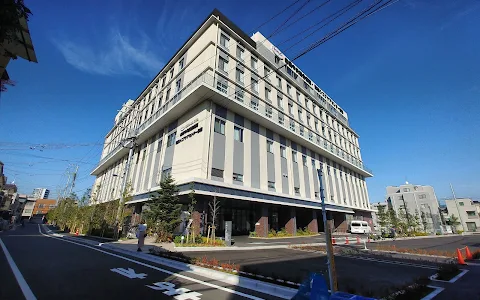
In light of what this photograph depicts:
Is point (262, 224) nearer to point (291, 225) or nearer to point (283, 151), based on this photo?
point (291, 225)

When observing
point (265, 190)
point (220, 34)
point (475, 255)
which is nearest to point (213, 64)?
point (220, 34)

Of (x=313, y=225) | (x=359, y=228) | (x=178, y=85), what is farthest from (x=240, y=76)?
(x=359, y=228)

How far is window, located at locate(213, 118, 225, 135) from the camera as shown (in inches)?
835

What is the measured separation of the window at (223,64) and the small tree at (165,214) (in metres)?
13.2

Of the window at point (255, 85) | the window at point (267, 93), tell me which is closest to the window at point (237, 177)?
the window at point (255, 85)

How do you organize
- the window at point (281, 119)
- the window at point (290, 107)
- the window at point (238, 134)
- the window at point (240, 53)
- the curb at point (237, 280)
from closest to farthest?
the curb at point (237, 280) < the window at point (238, 134) < the window at point (240, 53) < the window at point (281, 119) < the window at point (290, 107)

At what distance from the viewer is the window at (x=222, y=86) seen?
21.7 meters

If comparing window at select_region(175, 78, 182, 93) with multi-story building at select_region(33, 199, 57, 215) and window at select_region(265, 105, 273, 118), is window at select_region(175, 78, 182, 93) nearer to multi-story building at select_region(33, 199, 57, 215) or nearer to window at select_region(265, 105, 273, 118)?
window at select_region(265, 105, 273, 118)

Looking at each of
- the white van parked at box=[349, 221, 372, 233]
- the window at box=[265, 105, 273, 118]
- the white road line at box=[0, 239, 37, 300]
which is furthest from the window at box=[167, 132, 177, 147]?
the white van parked at box=[349, 221, 372, 233]

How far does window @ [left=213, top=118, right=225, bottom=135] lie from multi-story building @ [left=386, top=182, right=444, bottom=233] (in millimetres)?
61881

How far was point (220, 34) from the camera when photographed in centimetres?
2386

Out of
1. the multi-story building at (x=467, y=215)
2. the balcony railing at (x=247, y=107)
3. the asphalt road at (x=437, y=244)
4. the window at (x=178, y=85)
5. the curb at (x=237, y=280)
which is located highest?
the window at (x=178, y=85)

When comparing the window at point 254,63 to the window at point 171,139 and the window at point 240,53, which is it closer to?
the window at point 240,53

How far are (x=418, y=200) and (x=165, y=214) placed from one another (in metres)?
79.8
